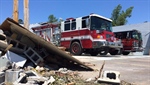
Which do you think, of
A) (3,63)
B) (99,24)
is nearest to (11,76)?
(3,63)

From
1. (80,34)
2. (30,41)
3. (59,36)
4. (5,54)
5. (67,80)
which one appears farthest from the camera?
(59,36)

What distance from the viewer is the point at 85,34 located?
13.0 metres

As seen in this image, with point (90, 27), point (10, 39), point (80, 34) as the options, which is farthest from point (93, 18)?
point (10, 39)

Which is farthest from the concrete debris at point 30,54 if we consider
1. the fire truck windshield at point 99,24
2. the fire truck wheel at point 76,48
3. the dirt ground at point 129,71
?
the fire truck wheel at point 76,48

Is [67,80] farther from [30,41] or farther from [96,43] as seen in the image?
[96,43]

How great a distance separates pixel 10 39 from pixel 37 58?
1.18 metres

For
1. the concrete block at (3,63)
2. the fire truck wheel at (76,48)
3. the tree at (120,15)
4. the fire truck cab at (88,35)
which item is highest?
the tree at (120,15)

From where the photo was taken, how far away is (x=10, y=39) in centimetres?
634

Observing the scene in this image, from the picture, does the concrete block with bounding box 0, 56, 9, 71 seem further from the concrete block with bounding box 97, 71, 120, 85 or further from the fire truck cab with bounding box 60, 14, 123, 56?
the fire truck cab with bounding box 60, 14, 123, 56

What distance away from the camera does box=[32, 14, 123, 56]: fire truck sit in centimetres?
1255

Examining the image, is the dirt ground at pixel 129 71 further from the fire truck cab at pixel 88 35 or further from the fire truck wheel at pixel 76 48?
the fire truck wheel at pixel 76 48

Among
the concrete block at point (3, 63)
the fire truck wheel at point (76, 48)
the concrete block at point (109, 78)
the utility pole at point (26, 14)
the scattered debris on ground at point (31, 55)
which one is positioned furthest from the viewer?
the fire truck wheel at point (76, 48)

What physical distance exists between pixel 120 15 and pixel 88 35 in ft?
150

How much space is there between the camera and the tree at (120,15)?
54.2 metres
